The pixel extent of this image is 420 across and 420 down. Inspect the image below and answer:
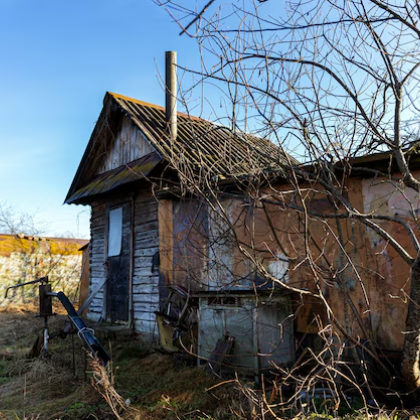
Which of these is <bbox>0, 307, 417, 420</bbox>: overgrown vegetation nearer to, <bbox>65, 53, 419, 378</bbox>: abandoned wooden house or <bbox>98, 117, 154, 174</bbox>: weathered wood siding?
<bbox>65, 53, 419, 378</bbox>: abandoned wooden house

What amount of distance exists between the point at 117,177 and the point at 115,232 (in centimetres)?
144

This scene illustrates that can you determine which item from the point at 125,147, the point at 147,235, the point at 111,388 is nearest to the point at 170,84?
the point at 125,147

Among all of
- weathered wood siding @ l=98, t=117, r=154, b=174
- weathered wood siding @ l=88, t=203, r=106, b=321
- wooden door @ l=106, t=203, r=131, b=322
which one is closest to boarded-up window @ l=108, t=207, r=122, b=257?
wooden door @ l=106, t=203, r=131, b=322

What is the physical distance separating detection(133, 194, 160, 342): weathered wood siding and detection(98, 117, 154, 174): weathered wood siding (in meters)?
1.19

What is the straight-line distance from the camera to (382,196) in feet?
18.1

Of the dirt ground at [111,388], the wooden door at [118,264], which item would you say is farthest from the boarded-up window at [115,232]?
the dirt ground at [111,388]

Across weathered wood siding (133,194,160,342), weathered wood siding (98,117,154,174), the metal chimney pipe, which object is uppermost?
the metal chimney pipe

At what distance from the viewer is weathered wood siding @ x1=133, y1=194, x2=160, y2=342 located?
27.9 ft

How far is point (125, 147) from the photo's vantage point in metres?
10.3

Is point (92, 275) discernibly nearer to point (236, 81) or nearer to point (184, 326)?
point (184, 326)

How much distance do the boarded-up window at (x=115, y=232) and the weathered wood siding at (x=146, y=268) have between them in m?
0.77

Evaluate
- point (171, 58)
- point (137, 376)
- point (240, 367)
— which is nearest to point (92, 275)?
point (137, 376)

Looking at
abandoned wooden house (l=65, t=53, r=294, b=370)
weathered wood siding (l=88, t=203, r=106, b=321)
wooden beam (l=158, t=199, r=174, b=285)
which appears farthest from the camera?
weathered wood siding (l=88, t=203, r=106, b=321)

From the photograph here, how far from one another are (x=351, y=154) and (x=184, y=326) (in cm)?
354
